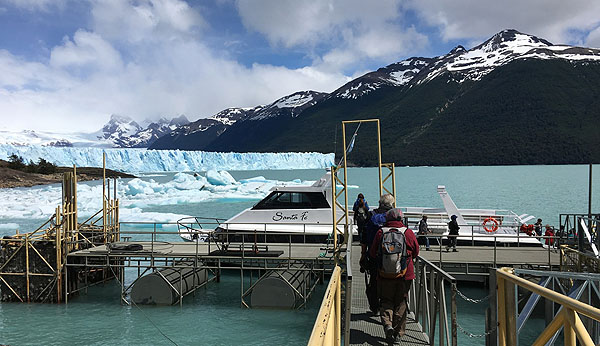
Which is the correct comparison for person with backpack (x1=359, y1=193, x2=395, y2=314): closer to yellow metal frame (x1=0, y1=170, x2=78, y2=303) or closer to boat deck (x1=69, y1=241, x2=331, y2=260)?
boat deck (x1=69, y1=241, x2=331, y2=260)

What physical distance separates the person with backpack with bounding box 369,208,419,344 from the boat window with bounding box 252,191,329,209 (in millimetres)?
11201

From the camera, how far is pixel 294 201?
57.1ft

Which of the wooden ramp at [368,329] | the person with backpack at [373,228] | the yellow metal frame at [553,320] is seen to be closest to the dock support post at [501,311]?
the yellow metal frame at [553,320]

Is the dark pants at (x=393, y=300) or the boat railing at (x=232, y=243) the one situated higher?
the dark pants at (x=393, y=300)

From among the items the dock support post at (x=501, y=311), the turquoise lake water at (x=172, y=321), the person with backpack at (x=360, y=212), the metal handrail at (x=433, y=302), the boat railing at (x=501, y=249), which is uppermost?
the person with backpack at (x=360, y=212)

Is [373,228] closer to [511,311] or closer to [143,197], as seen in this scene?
[511,311]

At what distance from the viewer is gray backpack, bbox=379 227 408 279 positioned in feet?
18.1

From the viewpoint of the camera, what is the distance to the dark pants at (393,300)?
5.77 metres

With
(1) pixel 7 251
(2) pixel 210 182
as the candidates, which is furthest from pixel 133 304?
(2) pixel 210 182

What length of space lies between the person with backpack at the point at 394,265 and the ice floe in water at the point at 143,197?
2787cm

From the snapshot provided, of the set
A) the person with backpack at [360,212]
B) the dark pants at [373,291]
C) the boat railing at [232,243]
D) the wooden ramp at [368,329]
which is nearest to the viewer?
the wooden ramp at [368,329]

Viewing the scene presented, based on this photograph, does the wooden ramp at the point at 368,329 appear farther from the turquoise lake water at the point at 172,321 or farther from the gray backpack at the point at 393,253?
the turquoise lake water at the point at 172,321

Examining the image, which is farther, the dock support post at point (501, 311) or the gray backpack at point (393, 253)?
the gray backpack at point (393, 253)

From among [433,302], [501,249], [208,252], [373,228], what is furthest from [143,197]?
[433,302]
